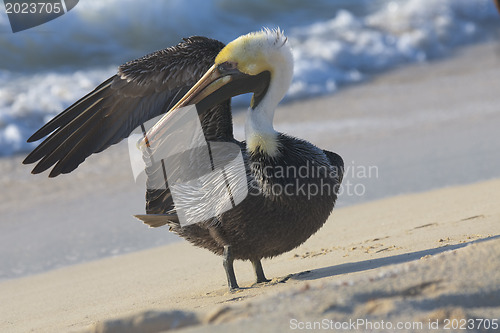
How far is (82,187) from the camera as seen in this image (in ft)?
26.8

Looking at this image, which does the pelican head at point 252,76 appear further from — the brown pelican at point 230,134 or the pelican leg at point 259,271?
the pelican leg at point 259,271

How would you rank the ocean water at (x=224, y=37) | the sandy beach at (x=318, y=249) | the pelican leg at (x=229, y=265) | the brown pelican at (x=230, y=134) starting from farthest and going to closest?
Result: the ocean water at (x=224, y=37) → the pelican leg at (x=229, y=265) → the brown pelican at (x=230, y=134) → the sandy beach at (x=318, y=249)

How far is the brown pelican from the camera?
3957 millimetres

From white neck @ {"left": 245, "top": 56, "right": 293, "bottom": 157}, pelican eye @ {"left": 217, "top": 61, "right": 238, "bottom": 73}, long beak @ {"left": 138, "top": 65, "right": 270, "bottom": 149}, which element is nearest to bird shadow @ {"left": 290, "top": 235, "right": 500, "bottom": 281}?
white neck @ {"left": 245, "top": 56, "right": 293, "bottom": 157}

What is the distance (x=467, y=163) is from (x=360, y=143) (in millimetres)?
1918

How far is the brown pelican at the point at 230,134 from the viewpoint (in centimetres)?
396

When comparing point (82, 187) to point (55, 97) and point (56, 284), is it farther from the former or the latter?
point (55, 97)

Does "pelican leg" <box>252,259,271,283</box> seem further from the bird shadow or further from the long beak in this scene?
the long beak

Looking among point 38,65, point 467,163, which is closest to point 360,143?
point 467,163

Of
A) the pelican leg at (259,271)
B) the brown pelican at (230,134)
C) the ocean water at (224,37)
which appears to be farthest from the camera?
the ocean water at (224,37)

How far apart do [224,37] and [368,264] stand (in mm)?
13498

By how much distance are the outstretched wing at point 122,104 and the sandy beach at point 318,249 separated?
3.19 feet

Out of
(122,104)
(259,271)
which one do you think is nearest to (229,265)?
(259,271)

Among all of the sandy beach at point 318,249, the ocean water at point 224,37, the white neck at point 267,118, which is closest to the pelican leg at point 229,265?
the sandy beach at point 318,249
